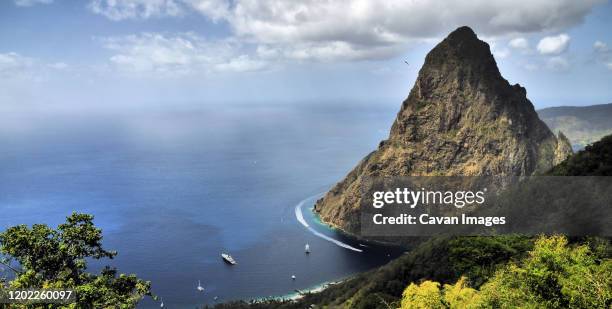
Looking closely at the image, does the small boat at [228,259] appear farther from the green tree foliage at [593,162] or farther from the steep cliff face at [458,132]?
the green tree foliage at [593,162]

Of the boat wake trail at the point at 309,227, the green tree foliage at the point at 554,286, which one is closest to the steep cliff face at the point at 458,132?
the boat wake trail at the point at 309,227

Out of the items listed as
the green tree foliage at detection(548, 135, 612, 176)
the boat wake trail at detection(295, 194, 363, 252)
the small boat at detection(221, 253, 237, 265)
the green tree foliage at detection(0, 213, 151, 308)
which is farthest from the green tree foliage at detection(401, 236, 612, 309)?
the boat wake trail at detection(295, 194, 363, 252)

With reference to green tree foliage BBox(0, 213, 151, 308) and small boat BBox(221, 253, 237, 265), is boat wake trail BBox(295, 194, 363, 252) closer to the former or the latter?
small boat BBox(221, 253, 237, 265)

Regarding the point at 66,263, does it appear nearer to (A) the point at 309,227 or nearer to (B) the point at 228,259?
(B) the point at 228,259

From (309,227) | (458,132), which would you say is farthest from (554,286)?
(458,132)

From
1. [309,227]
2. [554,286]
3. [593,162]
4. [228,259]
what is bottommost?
[228,259]

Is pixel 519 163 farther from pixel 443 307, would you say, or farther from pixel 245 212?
pixel 443 307

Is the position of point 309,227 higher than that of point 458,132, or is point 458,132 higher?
point 458,132
